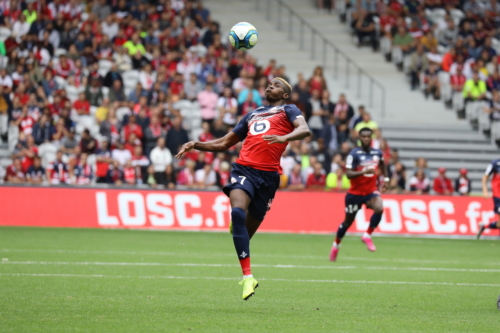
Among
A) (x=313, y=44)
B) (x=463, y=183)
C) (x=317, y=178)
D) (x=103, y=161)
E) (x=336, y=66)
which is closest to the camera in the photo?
(x=103, y=161)

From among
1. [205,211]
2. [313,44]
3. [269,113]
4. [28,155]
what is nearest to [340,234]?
[269,113]

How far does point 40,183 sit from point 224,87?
7.57 meters

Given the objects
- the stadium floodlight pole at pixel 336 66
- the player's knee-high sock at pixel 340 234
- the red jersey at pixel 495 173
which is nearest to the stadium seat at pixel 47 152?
the player's knee-high sock at pixel 340 234

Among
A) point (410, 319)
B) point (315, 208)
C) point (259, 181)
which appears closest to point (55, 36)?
point (315, 208)

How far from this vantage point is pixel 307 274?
497 inches

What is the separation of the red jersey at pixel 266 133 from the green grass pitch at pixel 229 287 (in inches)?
62.3

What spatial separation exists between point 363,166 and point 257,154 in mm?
6987

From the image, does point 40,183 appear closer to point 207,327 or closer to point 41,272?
point 41,272

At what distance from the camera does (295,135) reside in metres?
8.70

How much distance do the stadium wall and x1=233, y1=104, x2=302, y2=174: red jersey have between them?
471 inches

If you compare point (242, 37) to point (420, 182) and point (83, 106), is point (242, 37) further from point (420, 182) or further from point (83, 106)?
point (83, 106)

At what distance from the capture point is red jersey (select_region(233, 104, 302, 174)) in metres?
9.46

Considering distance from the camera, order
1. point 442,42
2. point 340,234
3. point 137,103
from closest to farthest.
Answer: point 340,234 < point 137,103 < point 442,42

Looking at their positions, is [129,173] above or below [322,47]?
below
